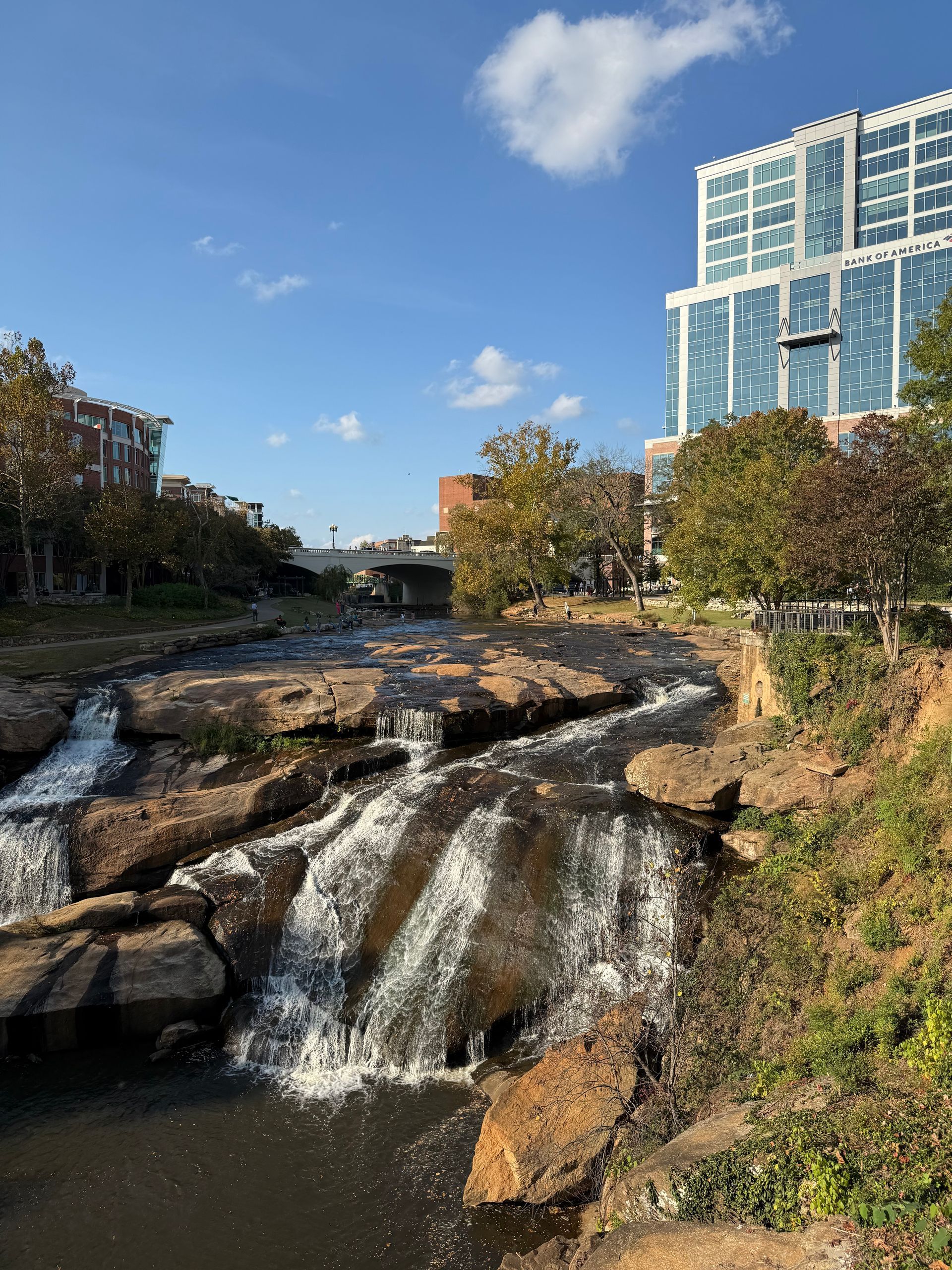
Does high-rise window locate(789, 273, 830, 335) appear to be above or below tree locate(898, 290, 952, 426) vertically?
above

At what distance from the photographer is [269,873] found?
50.5ft

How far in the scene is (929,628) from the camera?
17.4 metres

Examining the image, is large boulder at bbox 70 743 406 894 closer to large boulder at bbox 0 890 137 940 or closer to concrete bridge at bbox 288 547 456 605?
large boulder at bbox 0 890 137 940

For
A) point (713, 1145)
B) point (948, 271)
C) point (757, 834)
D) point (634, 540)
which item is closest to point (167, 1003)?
point (713, 1145)

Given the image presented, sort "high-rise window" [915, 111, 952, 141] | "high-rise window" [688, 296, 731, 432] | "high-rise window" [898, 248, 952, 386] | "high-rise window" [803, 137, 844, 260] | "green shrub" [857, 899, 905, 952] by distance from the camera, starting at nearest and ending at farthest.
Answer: "green shrub" [857, 899, 905, 952]
"high-rise window" [898, 248, 952, 386]
"high-rise window" [915, 111, 952, 141]
"high-rise window" [803, 137, 844, 260]
"high-rise window" [688, 296, 731, 432]

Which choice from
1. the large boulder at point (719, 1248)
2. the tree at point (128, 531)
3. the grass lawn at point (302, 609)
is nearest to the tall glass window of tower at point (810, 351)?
the grass lawn at point (302, 609)

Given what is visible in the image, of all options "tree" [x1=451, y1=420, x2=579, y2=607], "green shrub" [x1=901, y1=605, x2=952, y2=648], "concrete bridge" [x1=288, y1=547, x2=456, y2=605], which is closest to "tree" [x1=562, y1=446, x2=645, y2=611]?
"tree" [x1=451, y1=420, x2=579, y2=607]

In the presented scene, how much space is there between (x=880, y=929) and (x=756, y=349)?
8177cm

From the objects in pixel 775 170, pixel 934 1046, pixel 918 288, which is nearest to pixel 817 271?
pixel 918 288

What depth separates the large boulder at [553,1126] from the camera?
30.5ft

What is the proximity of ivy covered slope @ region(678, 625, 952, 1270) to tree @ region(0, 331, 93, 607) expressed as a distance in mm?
39863

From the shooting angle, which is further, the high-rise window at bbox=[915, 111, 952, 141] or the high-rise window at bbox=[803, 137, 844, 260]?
the high-rise window at bbox=[803, 137, 844, 260]

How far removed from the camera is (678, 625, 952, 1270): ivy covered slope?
646cm

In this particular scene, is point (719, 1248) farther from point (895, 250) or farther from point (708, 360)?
point (708, 360)
